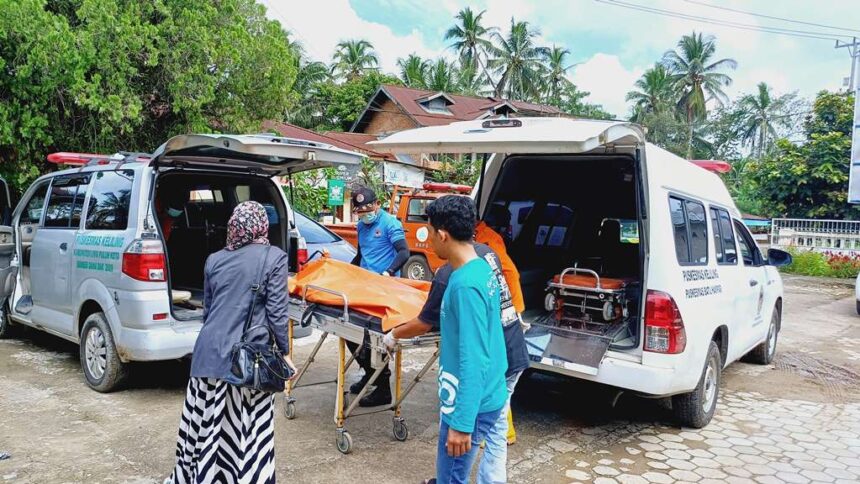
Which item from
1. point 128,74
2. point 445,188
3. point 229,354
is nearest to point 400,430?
point 229,354

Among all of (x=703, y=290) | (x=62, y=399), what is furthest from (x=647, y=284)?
(x=62, y=399)

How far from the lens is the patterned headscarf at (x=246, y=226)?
316cm

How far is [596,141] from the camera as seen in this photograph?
12.4ft

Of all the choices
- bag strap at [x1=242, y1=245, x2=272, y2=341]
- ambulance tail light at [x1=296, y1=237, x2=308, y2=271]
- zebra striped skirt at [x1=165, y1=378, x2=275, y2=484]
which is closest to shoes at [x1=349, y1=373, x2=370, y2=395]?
ambulance tail light at [x1=296, y1=237, x2=308, y2=271]

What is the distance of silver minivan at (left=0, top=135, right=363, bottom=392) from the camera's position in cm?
477

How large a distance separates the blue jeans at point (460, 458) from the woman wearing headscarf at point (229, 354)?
0.98 metres

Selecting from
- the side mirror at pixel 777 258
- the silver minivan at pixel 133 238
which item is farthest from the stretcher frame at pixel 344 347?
the side mirror at pixel 777 258

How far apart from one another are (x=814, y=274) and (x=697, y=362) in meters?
15.8

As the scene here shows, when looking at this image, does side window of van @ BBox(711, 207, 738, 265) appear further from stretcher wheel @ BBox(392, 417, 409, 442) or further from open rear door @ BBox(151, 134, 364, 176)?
open rear door @ BBox(151, 134, 364, 176)

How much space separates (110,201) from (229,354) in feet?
9.31

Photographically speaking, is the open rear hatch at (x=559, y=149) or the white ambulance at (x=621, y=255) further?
the white ambulance at (x=621, y=255)

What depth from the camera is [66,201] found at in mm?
5828

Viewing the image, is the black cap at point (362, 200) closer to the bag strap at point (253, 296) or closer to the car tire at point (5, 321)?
the bag strap at point (253, 296)

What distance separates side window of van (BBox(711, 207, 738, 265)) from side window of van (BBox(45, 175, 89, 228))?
5.36m
